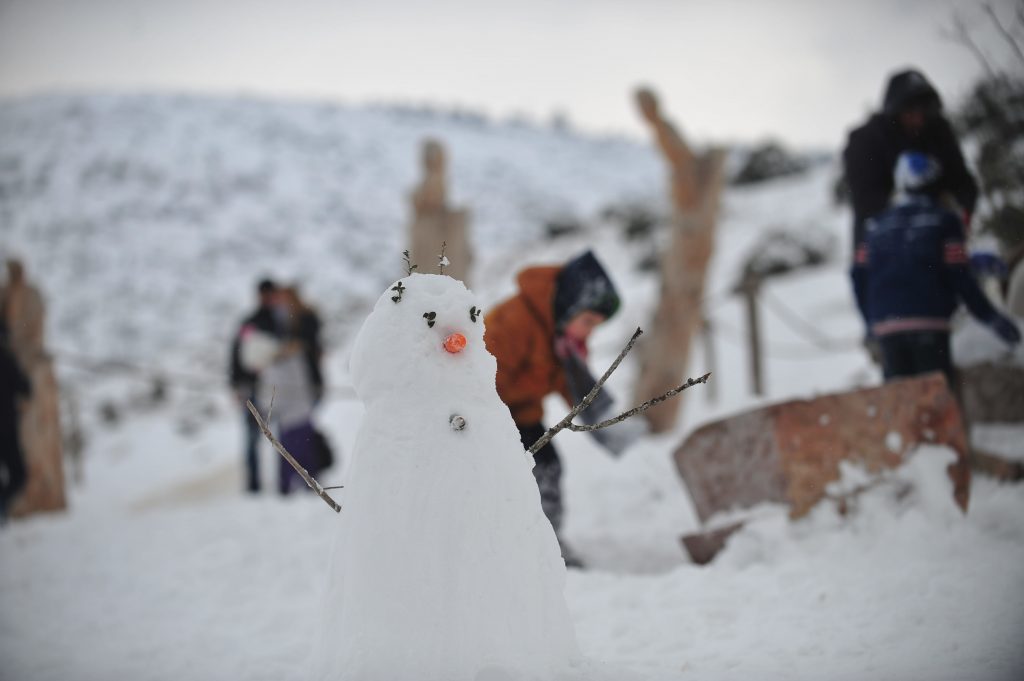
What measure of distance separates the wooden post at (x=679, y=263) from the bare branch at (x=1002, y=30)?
8.96 ft

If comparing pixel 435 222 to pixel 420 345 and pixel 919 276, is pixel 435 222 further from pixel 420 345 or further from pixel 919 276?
pixel 420 345

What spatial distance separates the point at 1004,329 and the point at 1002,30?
4.85 feet

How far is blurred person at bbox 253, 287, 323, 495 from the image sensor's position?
17.9 ft

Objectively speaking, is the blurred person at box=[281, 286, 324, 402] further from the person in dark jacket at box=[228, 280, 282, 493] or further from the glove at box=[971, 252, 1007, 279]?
the glove at box=[971, 252, 1007, 279]

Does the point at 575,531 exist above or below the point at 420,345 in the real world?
below

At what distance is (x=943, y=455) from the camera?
278cm

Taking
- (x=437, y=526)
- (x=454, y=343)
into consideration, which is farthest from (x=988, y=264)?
(x=437, y=526)

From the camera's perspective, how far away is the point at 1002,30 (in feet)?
10.9

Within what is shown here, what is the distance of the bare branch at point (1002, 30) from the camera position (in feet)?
10.8

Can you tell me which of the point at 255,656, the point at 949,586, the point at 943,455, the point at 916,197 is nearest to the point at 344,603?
the point at 255,656

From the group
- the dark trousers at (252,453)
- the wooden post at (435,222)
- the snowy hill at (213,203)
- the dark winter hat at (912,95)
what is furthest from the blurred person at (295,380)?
the snowy hill at (213,203)

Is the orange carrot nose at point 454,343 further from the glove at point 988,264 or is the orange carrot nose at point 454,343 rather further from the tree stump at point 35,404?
the tree stump at point 35,404

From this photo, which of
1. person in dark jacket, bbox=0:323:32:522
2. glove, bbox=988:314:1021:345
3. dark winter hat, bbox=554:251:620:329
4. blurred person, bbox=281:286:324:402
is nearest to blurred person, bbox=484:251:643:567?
dark winter hat, bbox=554:251:620:329

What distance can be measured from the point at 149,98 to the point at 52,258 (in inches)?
693
